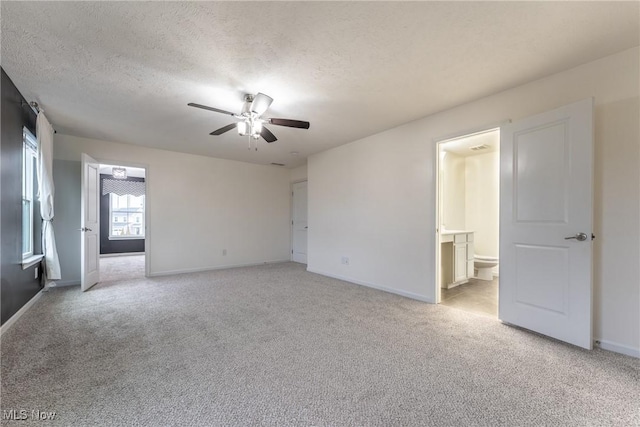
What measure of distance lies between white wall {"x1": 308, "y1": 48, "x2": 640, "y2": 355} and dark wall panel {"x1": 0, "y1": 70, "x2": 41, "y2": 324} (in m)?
3.99

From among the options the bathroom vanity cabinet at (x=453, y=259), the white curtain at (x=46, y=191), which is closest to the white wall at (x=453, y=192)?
the bathroom vanity cabinet at (x=453, y=259)

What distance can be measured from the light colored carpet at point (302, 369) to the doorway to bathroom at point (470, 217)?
123 cm

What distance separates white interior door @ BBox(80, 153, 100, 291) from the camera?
3.87 meters

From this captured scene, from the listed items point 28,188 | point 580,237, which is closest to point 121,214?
point 28,188

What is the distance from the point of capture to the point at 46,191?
3459mm

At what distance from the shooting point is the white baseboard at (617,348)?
2021mm

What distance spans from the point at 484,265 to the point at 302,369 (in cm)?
403

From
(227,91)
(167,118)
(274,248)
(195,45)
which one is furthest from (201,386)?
(274,248)

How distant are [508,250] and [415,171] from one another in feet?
4.70

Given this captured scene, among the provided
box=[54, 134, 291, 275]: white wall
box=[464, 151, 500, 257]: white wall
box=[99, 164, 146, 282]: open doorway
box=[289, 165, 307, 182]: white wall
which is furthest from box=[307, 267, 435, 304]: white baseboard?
box=[99, 164, 146, 282]: open doorway

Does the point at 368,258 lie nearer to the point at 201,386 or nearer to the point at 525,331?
the point at 525,331

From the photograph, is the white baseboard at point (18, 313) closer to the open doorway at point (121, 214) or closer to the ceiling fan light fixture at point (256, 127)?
the ceiling fan light fixture at point (256, 127)

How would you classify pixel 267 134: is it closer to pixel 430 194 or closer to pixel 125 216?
pixel 430 194

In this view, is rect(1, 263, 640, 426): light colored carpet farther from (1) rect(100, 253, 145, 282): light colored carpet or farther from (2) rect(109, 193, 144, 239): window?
(2) rect(109, 193, 144, 239): window
